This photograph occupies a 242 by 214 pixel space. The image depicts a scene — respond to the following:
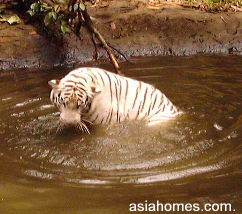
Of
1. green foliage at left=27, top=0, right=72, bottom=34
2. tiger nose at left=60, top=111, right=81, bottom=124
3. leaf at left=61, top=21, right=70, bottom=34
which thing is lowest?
leaf at left=61, top=21, right=70, bottom=34

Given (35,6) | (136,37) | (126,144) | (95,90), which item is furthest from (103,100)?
(136,37)

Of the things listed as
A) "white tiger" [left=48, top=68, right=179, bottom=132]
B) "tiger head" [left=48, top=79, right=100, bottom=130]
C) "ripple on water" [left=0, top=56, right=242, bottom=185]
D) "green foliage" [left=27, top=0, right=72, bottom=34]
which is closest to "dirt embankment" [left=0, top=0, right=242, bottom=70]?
"green foliage" [left=27, top=0, right=72, bottom=34]

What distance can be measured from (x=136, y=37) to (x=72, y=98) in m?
3.83

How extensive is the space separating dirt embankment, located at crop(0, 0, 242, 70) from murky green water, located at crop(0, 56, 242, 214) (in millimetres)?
1558

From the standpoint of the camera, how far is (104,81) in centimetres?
462

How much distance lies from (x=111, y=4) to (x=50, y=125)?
399 cm

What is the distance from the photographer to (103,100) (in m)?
4.58

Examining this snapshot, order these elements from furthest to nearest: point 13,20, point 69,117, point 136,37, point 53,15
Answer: point 136,37 < point 13,20 < point 53,15 < point 69,117

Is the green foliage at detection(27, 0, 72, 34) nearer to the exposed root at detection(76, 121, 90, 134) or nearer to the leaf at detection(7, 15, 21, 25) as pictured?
the leaf at detection(7, 15, 21, 25)

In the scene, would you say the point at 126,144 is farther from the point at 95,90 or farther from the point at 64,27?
the point at 64,27

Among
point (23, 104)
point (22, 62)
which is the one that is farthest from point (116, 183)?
point (22, 62)

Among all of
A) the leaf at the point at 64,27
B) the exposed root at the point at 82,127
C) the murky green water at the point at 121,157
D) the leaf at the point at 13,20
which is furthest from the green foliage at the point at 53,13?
the exposed root at the point at 82,127

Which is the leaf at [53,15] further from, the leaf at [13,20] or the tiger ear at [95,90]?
the tiger ear at [95,90]

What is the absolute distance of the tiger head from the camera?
14.0ft
